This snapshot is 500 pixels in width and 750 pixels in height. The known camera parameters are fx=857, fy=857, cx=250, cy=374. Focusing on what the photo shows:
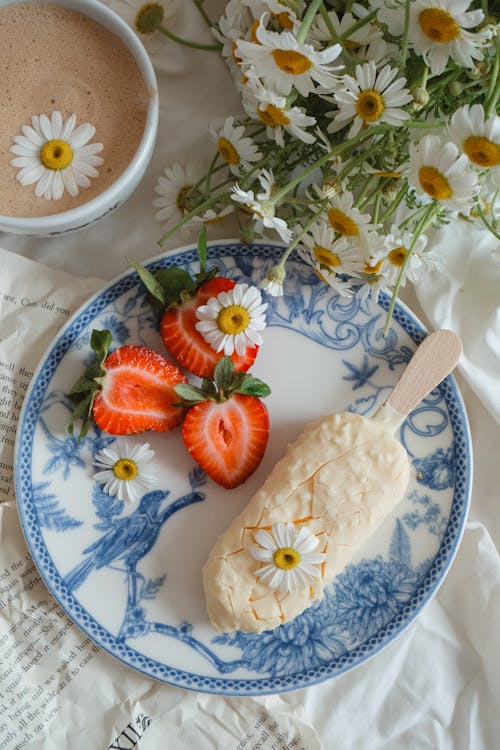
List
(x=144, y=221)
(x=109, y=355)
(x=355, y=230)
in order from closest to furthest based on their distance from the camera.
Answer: (x=355, y=230) < (x=109, y=355) < (x=144, y=221)

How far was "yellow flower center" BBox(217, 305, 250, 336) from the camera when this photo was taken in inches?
39.9

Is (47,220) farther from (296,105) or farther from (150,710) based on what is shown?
(150,710)

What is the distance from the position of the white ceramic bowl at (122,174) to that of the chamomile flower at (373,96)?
0.95 feet

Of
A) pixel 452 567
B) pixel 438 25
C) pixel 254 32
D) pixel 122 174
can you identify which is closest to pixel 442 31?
pixel 438 25

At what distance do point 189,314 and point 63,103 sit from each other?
0.97 ft

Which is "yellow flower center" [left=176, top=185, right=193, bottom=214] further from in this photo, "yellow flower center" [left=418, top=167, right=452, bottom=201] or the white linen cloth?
"yellow flower center" [left=418, top=167, right=452, bottom=201]

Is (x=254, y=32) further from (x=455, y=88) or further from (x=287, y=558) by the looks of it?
(x=287, y=558)

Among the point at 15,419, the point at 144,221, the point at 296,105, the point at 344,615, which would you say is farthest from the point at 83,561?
the point at 296,105

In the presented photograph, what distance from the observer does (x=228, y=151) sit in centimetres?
101

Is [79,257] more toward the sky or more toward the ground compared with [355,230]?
more toward the ground

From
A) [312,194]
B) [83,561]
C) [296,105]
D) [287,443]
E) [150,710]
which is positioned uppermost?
[296,105]

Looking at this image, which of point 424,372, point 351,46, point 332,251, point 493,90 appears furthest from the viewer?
point 424,372

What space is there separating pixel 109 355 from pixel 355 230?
338mm

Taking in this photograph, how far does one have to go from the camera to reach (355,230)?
36.1 inches
